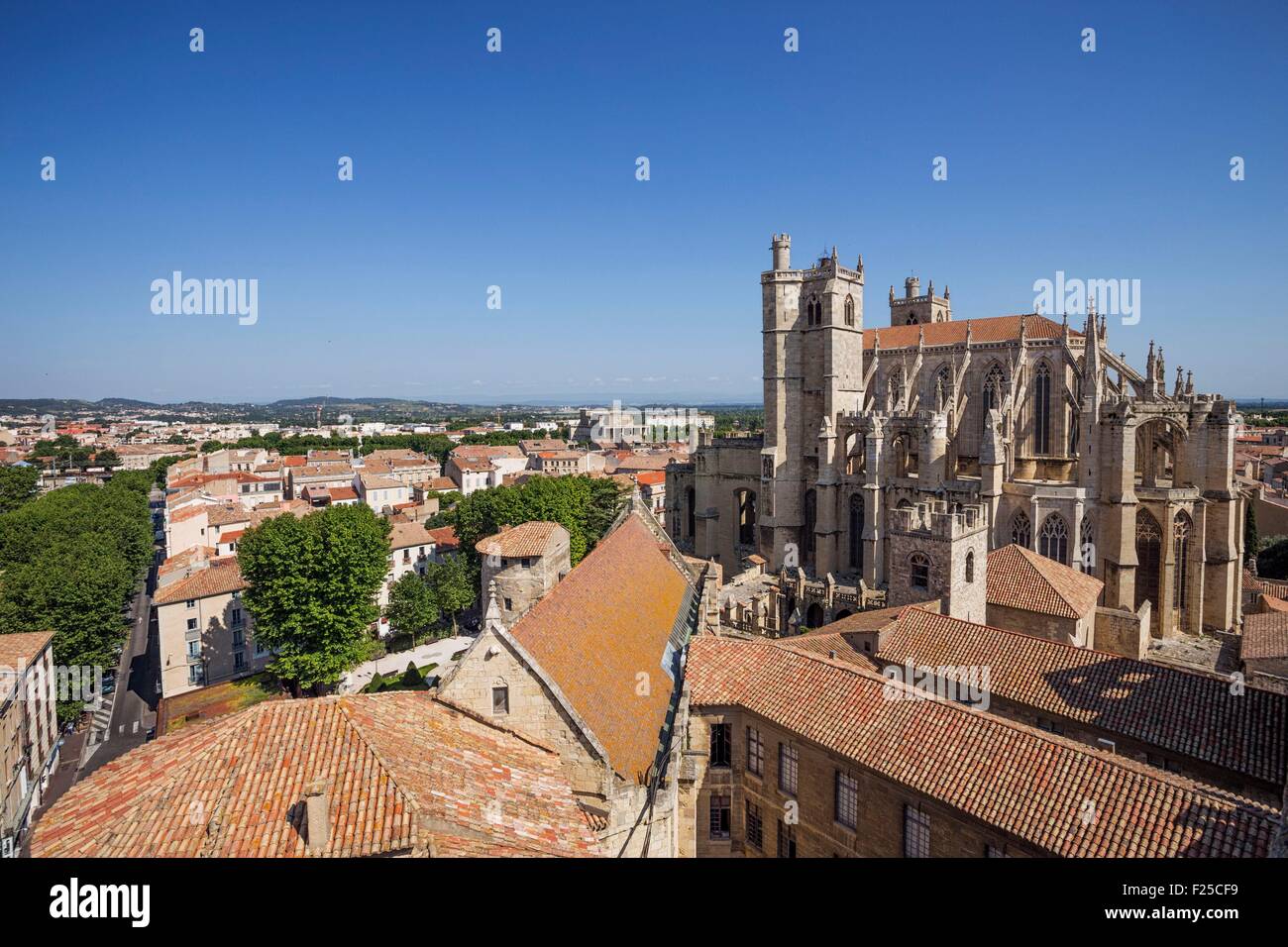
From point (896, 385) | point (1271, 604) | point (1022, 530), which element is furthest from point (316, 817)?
point (896, 385)

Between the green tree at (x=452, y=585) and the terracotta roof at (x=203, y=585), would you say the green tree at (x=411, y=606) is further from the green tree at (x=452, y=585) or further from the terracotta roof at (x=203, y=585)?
the terracotta roof at (x=203, y=585)

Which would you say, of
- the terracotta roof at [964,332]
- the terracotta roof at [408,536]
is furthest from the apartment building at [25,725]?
the terracotta roof at [964,332]

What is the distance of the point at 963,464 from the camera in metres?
43.9

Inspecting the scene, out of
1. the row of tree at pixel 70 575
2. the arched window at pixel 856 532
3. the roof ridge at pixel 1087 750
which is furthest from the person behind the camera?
the arched window at pixel 856 532

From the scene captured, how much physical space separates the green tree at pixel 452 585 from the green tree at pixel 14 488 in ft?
155

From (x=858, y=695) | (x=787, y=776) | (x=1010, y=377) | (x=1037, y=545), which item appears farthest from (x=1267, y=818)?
(x=1010, y=377)

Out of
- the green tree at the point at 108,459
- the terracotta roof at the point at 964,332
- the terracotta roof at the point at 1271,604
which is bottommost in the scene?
the terracotta roof at the point at 1271,604

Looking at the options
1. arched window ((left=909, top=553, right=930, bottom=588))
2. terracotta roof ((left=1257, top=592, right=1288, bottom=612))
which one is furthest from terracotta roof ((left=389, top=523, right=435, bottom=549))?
terracotta roof ((left=1257, top=592, right=1288, bottom=612))

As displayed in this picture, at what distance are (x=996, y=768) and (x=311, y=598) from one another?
30.8 metres

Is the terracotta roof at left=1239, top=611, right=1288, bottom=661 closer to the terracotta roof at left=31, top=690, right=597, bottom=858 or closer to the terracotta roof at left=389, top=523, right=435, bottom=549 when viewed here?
the terracotta roof at left=31, top=690, right=597, bottom=858

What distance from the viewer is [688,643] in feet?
67.3

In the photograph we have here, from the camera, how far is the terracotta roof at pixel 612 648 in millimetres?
14867

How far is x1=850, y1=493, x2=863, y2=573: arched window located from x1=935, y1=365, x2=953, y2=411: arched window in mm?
7513
